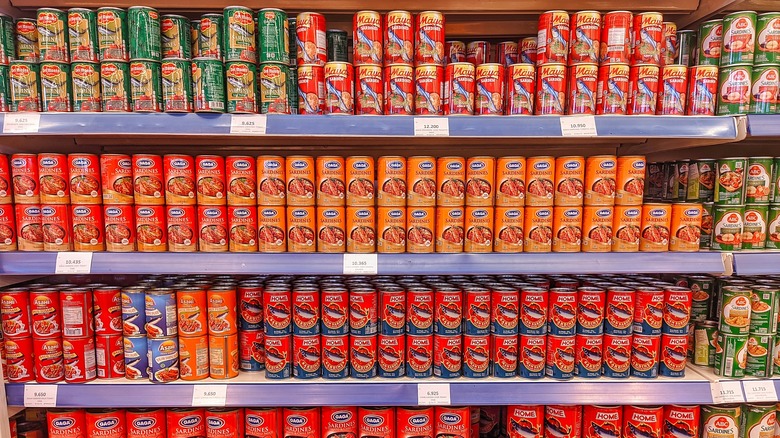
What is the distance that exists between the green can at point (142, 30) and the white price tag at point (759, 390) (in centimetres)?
225

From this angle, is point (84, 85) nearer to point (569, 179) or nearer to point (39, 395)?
point (39, 395)

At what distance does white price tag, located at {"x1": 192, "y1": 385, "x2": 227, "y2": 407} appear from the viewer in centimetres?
146

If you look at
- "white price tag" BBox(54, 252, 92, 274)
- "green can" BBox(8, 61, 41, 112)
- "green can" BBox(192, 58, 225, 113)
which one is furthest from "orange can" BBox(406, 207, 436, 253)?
"green can" BBox(8, 61, 41, 112)

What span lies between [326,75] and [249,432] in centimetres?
122

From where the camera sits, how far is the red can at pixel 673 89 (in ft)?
4.68

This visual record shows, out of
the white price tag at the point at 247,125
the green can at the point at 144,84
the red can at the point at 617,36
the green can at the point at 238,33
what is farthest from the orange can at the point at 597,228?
the green can at the point at 144,84

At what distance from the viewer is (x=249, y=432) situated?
4.98 feet

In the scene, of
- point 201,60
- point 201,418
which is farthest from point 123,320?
point 201,60

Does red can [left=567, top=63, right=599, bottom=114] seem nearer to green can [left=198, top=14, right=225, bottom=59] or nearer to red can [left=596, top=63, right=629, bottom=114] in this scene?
red can [left=596, top=63, right=629, bottom=114]

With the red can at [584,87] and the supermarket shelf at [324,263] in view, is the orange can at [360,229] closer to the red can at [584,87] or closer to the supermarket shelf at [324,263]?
the supermarket shelf at [324,263]

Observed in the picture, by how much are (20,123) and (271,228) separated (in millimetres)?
800

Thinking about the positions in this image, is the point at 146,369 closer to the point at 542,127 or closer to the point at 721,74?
the point at 542,127

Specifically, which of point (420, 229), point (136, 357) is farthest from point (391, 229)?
point (136, 357)

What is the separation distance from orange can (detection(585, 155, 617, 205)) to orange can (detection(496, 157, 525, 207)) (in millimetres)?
222
